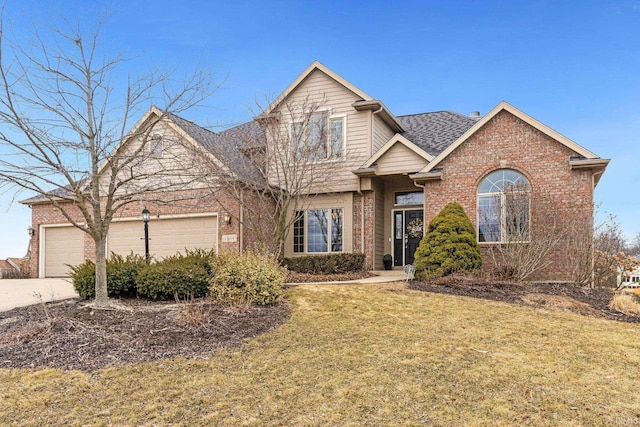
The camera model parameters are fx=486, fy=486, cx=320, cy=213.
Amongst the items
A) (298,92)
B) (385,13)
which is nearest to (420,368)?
(385,13)

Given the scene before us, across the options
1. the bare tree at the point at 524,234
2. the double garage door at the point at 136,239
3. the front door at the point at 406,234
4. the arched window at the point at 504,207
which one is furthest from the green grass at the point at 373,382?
the double garage door at the point at 136,239

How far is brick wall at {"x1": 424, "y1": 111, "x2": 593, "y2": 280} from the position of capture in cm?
1296

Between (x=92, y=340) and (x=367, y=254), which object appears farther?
(x=367, y=254)

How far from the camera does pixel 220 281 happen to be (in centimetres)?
971

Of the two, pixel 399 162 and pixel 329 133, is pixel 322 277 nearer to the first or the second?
pixel 399 162

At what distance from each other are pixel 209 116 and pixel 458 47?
7880 mm

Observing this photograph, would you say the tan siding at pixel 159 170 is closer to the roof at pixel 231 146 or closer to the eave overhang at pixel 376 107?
the roof at pixel 231 146

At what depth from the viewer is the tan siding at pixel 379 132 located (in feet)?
55.6

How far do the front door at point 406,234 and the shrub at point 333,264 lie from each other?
8.05ft

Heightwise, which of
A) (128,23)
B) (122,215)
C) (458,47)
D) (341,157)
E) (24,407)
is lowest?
(24,407)

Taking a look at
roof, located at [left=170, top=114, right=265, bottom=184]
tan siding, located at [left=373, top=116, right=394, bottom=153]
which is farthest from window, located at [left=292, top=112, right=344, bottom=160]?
roof, located at [left=170, top=114, right=265, bottom=184]

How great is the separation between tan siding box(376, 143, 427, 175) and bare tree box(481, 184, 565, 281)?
3.17 metres

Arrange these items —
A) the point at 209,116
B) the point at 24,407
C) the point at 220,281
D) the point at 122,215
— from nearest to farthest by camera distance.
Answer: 1. the point at 24,407
2. the point at 220,281
3. the point at 209,116
4. the point at 122,215

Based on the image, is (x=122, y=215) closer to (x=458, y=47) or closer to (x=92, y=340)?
(x=92, y=340)
